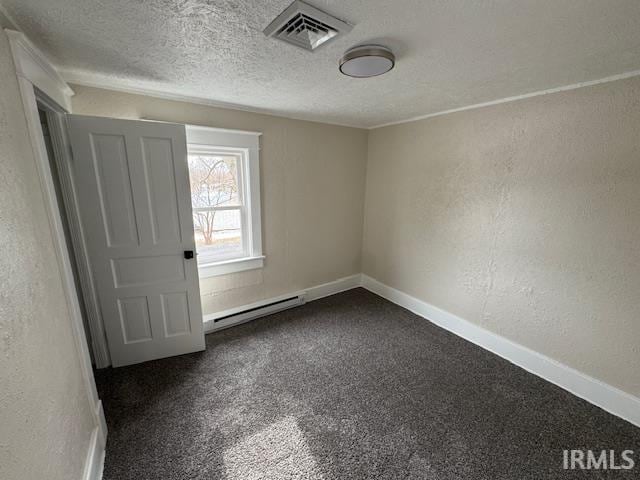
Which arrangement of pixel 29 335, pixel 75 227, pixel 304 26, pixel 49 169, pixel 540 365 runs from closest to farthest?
pixel 29 335, pixel 304 26, pixel 49 169, pixel 75 227, pixel 540 365

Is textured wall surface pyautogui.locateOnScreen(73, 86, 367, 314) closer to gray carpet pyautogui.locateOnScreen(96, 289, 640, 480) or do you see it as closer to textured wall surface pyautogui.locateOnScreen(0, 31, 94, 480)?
A: gray carpet pyautogui.locateOnScreen(96, 289, 640, 480)

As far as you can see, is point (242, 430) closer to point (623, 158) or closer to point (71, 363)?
point (71, 363)

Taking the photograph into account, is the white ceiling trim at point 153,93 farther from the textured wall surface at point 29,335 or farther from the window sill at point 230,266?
the window sill at point 230,266

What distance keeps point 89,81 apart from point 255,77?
1.23m

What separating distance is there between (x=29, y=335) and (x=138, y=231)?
1.25 meters


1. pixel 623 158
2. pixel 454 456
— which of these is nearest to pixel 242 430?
pixel 454 456

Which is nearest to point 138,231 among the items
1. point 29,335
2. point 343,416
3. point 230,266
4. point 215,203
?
point 215,203

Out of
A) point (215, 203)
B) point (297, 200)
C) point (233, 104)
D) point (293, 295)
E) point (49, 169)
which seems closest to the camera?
point (49, 169)

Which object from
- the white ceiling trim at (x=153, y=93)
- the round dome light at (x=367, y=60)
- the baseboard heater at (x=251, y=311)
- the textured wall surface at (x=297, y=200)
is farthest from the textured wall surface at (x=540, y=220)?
the white ceiling trim at (x=153, y=93)

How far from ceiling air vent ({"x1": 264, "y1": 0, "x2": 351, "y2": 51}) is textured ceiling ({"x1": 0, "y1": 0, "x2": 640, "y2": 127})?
4cm

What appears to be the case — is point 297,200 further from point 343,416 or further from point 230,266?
point 343,416

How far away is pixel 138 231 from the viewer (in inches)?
80.2

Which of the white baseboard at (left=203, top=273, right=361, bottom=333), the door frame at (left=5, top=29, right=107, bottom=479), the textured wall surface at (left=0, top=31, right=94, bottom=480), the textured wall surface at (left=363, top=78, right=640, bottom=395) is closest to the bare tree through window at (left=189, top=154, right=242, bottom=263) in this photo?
the white baseboard at (left=203, top=273, right=361, bottom=333)

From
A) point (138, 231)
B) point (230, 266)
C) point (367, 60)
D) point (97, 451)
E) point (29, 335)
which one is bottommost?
point (97, 451)
